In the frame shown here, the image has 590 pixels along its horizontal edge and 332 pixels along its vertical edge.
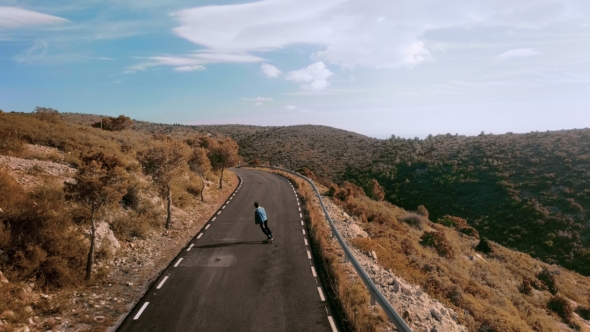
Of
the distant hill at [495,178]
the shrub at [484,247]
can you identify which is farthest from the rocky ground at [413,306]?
the distant hill at [495,178]

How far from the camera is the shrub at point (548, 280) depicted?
19828mm

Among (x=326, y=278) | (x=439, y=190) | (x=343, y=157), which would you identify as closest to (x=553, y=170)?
(x=439, y=190)

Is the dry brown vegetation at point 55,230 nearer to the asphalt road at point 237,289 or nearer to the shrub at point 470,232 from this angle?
the asphalt road at point 237,289

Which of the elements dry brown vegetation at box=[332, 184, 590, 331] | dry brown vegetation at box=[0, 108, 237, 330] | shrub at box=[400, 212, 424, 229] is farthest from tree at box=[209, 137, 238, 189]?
shrub at box=[400, 212, 424, 229]

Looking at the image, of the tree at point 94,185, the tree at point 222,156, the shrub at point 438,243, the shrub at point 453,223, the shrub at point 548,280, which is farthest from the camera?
the shrub at point 453,223

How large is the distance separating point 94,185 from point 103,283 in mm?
3168

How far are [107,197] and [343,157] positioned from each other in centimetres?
5723

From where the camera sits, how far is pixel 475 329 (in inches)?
426

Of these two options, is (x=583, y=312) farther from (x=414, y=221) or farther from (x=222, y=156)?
(x=222, y=156)

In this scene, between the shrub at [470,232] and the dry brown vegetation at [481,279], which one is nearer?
the dry brown vegetation at [481,279]

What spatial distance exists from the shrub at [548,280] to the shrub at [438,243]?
635cm

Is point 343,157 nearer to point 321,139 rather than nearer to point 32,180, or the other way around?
point 321,139

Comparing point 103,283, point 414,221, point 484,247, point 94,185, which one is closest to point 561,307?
point 484,247

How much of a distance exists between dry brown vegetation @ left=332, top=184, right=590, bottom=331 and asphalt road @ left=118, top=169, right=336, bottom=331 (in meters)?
4.50
